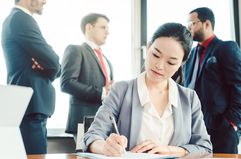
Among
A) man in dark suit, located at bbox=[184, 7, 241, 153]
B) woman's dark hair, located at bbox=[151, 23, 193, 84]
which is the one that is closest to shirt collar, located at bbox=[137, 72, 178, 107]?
woman's dark hair, located at bbox=[151, 23, 193, 84]

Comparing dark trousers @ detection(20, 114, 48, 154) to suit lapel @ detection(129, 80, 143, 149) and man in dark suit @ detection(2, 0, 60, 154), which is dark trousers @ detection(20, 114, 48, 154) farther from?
suit lapel @ detection(129, 80, 143, 149)

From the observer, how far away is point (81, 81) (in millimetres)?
2574

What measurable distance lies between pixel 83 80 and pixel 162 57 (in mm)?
1191

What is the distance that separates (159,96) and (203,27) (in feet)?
4.76

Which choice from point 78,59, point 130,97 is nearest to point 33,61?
point 78,59

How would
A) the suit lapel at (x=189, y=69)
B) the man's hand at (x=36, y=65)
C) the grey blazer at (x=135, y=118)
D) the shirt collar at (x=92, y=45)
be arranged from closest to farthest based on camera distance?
the grey blazer at (x=135, y=118) < the man's hand at (x=36, y=65) < the shirt collar at (x=92, y=45) < the suit lapel at (x=189, y=69)

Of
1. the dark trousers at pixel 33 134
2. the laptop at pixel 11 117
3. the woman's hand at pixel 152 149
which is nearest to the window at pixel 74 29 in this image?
the dark trousers at pixel 33 134

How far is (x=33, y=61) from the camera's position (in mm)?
2209

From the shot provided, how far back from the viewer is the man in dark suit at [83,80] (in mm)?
2479

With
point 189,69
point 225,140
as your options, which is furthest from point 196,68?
point 225,140

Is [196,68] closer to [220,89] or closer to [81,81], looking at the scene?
[220,89]

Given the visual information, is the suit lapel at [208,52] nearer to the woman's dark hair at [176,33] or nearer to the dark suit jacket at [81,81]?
the dark suit jacket at [81,81]

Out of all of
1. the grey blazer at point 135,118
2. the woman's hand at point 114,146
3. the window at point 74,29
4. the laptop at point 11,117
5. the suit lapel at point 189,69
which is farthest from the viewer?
the window at point 74,29

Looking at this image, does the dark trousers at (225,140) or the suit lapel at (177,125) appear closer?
the suit lapel at (177,125)
